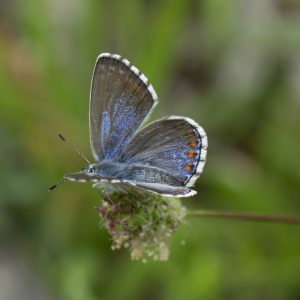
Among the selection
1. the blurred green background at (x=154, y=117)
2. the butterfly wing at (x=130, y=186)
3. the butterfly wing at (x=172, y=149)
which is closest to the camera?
the butterfly wing at (x=130, y=186)

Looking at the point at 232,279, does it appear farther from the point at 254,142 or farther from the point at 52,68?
the point at 52,68

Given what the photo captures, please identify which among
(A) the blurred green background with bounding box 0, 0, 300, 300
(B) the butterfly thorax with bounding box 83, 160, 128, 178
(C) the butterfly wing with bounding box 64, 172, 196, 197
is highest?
(C) the butterfly wing with bounding box 64, 172, 196, 197

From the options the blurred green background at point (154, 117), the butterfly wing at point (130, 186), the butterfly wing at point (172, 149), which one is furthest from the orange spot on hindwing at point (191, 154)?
the blurred green background at point (154, 117)

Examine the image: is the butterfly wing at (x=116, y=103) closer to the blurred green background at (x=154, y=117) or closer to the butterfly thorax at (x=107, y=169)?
the butterfly thorax at (x=107, y=169)

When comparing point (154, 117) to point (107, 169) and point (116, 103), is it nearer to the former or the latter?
point (116, 103)

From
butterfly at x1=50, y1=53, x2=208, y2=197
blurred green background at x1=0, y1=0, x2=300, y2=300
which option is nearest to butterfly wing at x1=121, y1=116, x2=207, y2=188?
butterfly at x1=50, y1=53, x2=208, y2=197

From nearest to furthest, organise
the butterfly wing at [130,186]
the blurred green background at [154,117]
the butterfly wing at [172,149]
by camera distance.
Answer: the butterfly wing at [130,186]
the butterfly wing at [172,149]
the blurred green background at [154,117]

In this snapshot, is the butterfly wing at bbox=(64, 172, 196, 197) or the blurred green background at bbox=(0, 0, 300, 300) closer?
the butterfly wing at bbox=(64, 172, 196, 197)

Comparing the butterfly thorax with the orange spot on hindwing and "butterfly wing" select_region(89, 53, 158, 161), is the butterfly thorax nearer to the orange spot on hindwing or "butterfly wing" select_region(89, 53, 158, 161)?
"butterfly wing" select_region(89, 53, 158, 161)
